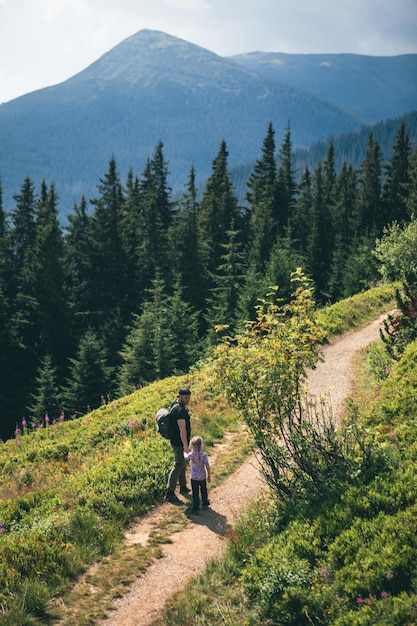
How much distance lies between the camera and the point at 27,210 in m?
59.9

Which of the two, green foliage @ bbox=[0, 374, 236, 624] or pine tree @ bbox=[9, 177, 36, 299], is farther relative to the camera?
pine tree @ bbox=[9, 177, 36, 299]

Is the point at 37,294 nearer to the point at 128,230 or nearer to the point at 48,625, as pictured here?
the point at 128,230

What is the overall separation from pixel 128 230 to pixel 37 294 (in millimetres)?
15560

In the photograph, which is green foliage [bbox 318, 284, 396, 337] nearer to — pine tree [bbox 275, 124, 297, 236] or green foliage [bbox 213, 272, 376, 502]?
green foliage [bbox 213, 272, 376, 502]

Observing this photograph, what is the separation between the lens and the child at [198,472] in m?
10.9

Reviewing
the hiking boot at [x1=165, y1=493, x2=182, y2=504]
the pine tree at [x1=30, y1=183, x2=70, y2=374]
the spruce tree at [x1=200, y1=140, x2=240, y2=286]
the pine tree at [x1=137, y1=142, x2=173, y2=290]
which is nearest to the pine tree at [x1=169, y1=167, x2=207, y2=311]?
the pine tree at [x1=137, y1=142, x2=173, y2=290]

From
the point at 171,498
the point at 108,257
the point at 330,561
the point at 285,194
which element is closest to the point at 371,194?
the point at 285,194

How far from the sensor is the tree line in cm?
4326

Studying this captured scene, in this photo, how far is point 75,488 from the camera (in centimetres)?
1177

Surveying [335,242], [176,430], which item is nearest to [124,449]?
[176,430]

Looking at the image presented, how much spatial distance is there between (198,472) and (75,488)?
3111 mm

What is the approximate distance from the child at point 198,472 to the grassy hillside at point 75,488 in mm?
1056

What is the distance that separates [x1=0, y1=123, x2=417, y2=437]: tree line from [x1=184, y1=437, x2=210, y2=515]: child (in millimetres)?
21660

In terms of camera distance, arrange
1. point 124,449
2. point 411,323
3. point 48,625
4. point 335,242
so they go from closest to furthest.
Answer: point 48,625
point 124,449
point 411,323
point 335,242
